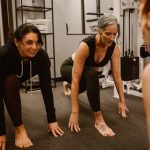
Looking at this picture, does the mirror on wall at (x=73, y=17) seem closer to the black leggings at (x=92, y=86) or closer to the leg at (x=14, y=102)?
the black leggings at (x=92, y=86)

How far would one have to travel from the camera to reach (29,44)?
1454 millimetres

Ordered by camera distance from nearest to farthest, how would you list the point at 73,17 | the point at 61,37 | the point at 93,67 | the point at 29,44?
the point at 29,44, the point at 93,67, the point at 61,37, the point at 73,17

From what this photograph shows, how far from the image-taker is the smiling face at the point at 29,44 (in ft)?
4.73

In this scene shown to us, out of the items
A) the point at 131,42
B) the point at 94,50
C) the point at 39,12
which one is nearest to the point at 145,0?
the point at 94,50

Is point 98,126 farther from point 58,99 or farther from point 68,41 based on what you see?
point 68,41

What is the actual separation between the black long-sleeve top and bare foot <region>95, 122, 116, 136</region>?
0.33 m

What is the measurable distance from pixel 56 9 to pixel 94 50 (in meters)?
2.11

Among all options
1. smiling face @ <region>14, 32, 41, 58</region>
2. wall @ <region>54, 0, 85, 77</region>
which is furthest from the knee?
wall @ <region>54, 0, 85, 77</region>

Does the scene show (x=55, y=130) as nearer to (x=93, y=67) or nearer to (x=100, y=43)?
(x=93, y=67)

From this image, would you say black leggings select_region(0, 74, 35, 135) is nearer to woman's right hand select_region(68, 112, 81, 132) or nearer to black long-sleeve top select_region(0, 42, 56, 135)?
black long-sleeve top select_region(0, 42, 56, 135)

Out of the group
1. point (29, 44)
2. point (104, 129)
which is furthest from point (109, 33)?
point (104, 129)

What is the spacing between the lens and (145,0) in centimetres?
39

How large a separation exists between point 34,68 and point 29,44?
0.25m

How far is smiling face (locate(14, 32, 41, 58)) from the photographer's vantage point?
4.73ft
